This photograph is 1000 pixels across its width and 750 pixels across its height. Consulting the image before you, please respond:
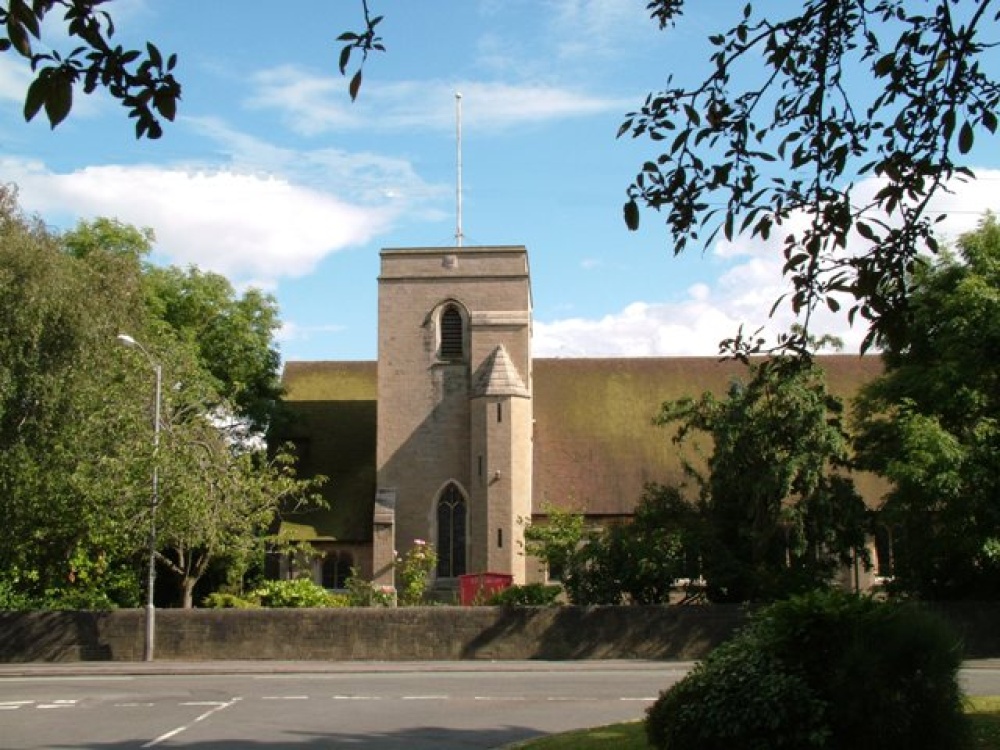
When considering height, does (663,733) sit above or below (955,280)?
below

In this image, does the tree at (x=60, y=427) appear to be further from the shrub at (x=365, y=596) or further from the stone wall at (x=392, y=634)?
the shrub at (x=365, y=596)

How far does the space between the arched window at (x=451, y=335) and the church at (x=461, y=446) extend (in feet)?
0.11

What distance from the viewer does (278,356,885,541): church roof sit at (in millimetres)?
39000

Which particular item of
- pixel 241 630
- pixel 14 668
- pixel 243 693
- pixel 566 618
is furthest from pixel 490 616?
pixel 14 668

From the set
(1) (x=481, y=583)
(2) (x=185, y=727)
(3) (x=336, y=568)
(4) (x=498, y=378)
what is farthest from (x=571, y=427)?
(2) (x=185, y=727)

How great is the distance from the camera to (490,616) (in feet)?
84.1

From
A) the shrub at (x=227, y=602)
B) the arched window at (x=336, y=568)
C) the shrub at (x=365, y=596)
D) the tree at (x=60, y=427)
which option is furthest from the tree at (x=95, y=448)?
the arched window at (x=336, y=568)

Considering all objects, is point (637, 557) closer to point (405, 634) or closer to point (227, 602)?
point (405, 634)

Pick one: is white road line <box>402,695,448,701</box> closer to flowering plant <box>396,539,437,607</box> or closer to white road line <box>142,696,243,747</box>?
white road line <box>142,696,243,747</box>

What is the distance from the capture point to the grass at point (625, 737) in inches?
415

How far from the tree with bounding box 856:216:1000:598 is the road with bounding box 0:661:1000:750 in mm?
4254

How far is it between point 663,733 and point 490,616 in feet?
52.6

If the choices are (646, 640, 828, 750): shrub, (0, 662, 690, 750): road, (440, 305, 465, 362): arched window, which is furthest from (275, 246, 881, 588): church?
(646, 640, 828, 750): shrub

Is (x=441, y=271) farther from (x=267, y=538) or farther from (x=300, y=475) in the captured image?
(x=267, y=538)
